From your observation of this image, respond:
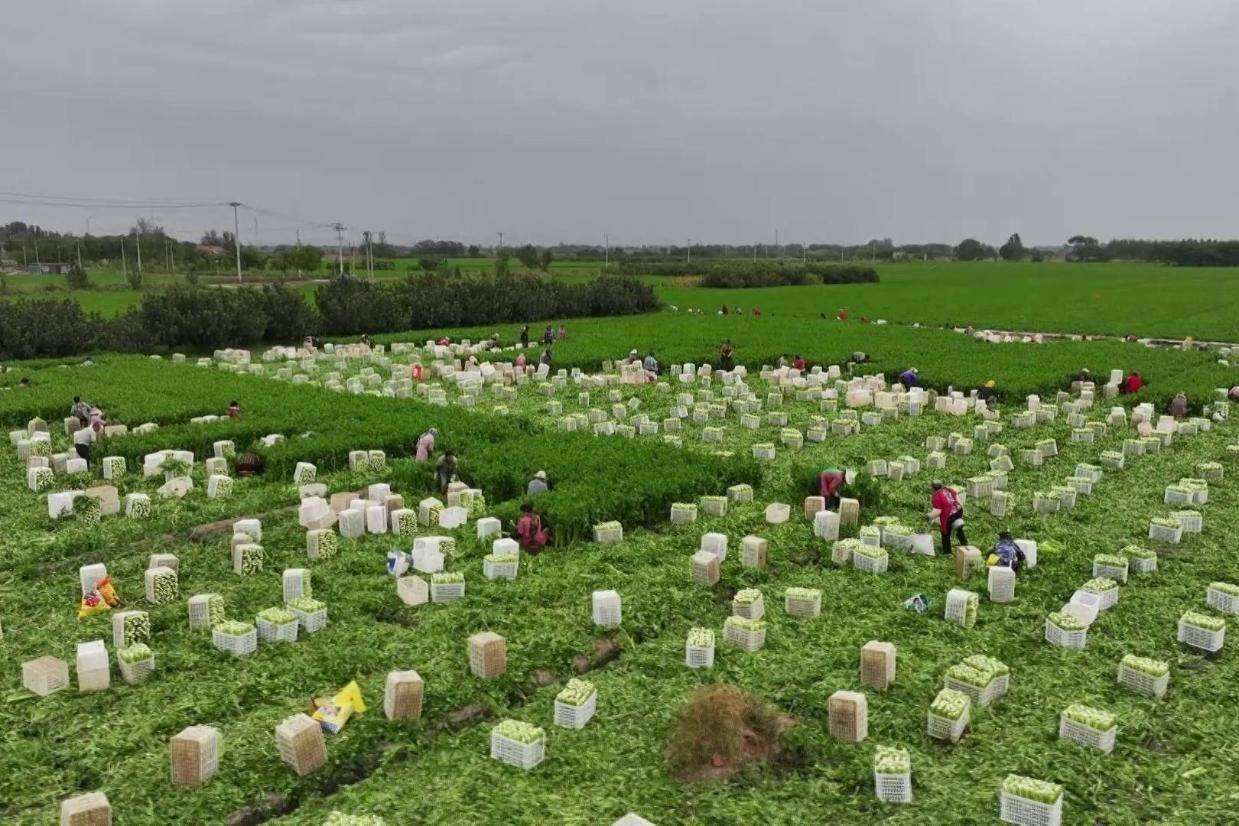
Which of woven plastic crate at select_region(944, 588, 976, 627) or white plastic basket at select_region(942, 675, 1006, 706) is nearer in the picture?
white plastic basket at select_region(942, 675, 1006, 706)

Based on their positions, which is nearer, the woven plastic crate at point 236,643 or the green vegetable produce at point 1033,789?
the green vegetable produce at point 1033,789

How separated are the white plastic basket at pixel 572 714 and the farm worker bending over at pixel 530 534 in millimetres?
4206

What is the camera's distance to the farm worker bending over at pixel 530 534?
1191 cm

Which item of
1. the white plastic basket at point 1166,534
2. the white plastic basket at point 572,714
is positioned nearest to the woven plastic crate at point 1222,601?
the white plastic basket at point 1166,534

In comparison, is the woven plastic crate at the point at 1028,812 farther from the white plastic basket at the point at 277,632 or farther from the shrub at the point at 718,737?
the white plastic basket at the point at 277,632

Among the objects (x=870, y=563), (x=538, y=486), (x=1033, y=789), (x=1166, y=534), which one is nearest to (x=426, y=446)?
(x=538, y=486)

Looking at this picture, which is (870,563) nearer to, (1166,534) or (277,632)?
(1166,534)

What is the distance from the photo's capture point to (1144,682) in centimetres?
827

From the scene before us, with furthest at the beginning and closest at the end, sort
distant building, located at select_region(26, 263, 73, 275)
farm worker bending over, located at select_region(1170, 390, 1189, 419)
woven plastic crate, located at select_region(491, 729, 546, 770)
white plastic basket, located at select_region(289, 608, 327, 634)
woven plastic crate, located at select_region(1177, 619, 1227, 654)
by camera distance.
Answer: distant building, located at select_region(26, 263, 73, 275) < farm worker bending over, located at select_region(1170, 390, 1189, 419) < white plastic basket, located at select_region(289, 608, 327, 634) < woven plastic crate, located at select_region(1177, 619, 1227, 654) < woven plastic crate, located at select_region(491, 729, 546, 770)

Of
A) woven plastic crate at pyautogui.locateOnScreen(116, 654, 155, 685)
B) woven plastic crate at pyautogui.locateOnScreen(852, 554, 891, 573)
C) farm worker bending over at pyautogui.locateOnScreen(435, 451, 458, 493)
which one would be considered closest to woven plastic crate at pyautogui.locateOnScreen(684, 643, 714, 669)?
woven plastic crate at pyautogui.locateOnScreen(852, 554, 891, 573)

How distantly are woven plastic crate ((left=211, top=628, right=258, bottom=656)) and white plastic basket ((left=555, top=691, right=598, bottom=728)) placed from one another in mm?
3262

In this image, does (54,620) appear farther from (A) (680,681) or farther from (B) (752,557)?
(B) (752,557)

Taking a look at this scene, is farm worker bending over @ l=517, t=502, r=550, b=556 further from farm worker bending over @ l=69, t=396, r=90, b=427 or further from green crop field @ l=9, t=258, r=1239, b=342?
green crop field @ l=9, t=258, r=1239, b=342

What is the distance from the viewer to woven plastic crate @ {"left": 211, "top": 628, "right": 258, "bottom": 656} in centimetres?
893
